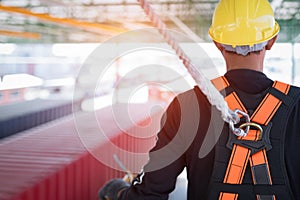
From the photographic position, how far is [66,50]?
18641 millimetres

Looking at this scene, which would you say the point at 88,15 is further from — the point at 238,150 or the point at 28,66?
the point at 238,150

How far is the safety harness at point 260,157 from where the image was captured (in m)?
1.50

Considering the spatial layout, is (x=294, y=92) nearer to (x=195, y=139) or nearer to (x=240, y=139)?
(x=240, y=139)

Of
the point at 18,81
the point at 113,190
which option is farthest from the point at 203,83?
the point at 18,81

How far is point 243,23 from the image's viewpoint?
1.65m

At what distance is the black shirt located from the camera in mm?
1525

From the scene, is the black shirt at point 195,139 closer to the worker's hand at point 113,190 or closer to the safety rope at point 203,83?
the safety rope at point 203,83

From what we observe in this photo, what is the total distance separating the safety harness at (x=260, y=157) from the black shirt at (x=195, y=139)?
3 cm

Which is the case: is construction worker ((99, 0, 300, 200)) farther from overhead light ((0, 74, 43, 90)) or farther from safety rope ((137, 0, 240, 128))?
overhead light ((0, 74, 43, 90))

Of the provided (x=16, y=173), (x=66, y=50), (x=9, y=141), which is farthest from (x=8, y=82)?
(x=16, y=173)

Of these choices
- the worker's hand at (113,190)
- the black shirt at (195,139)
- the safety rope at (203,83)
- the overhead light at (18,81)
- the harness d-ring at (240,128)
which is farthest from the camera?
the overhead light at (18,81)

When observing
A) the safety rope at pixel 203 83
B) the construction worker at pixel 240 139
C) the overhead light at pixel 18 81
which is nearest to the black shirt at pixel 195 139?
the construction worker at pixel 240 139

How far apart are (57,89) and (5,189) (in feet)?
49.2

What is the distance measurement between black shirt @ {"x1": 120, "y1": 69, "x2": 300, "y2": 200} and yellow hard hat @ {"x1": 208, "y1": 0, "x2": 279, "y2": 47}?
0.14m
